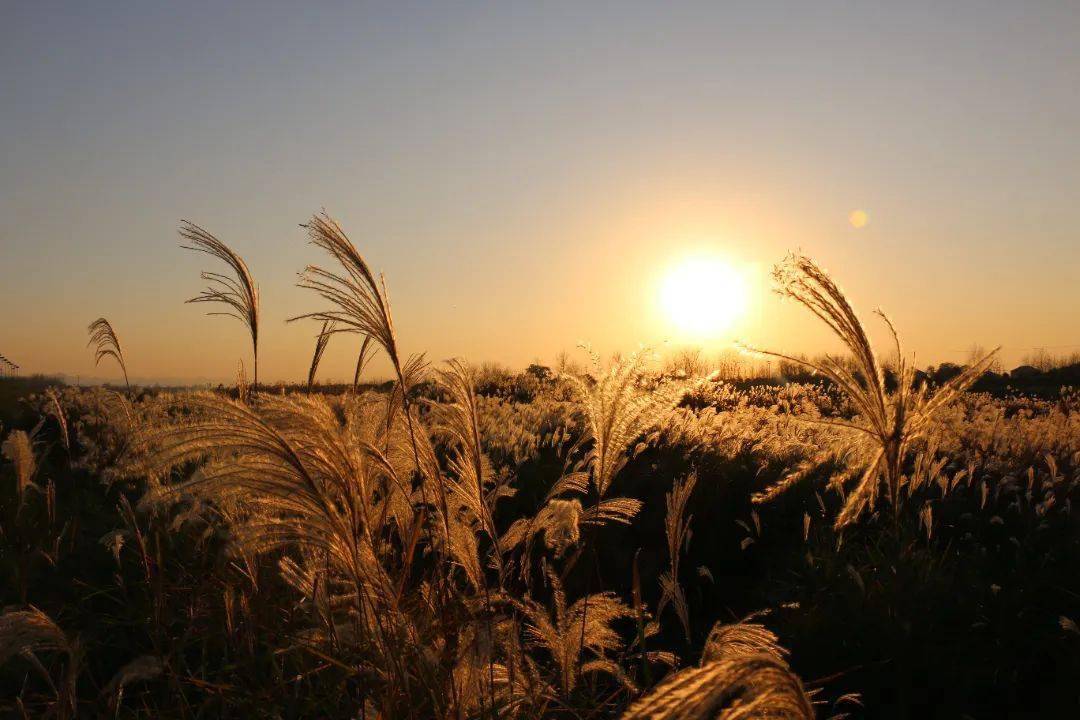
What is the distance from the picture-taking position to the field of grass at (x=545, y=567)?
2.36 meters

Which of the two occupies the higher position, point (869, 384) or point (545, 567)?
point (869, 384)

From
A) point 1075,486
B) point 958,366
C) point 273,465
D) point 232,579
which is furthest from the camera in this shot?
point 958,366

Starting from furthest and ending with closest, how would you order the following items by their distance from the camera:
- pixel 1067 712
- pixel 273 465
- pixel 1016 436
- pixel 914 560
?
1. pixel 1016 436
2. pixel 914 560
3. pixel 1067 712
4. pixel 273 465

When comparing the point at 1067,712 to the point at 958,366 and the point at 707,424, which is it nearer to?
the point at 707,424

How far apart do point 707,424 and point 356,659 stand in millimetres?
5545

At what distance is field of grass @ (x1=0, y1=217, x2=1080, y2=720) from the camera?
2361 millimetres

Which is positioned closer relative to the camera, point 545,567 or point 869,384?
point 869,384

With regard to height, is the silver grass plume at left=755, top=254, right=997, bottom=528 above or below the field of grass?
above

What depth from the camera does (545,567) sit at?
4.12 metres

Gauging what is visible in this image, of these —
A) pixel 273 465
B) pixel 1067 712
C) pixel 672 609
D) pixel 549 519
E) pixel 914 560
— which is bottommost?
pixel 672 609

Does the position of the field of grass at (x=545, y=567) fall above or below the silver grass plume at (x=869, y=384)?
below

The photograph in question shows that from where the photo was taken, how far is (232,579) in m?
4.55

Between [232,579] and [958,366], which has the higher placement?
[958,366]

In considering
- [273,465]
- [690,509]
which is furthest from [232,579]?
[690,509]
